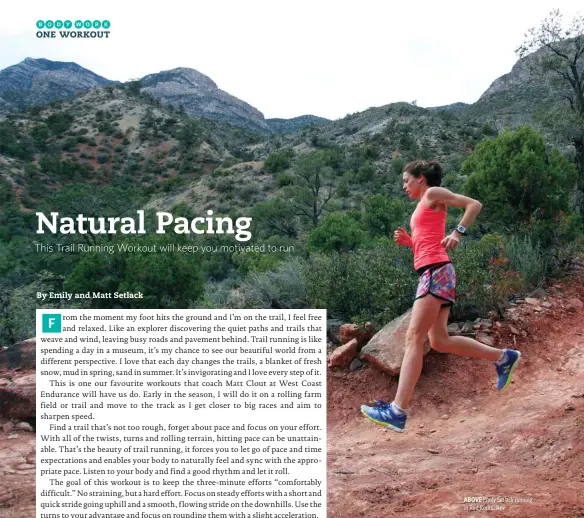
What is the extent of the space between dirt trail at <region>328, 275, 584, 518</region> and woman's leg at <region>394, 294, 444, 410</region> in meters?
0.66

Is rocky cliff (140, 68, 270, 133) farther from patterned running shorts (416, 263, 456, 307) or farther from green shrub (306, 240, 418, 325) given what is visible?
patterned running shorts (416, 263, 456, 307)

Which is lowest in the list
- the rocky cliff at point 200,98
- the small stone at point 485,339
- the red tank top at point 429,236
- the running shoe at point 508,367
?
the small stone at point 485,339

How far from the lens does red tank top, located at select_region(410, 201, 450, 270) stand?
2.84 meters

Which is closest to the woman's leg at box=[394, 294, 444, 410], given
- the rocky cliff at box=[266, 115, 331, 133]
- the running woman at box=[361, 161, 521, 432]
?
the running woman at box=[361, 161, 521, 432]

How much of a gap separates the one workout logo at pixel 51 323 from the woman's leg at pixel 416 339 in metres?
2.10

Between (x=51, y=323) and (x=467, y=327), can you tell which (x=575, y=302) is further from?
(x=51, y=323)

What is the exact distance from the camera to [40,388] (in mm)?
3072

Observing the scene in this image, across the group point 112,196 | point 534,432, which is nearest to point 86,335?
point 534,432

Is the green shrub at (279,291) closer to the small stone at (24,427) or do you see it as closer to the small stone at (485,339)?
the small stone at (485,339)

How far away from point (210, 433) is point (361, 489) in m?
1.14

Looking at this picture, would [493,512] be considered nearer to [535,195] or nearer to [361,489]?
[361,489]

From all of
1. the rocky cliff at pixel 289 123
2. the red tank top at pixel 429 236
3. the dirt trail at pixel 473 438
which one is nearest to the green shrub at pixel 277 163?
the dirt trail at pixel 473 438

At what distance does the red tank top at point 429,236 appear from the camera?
2844 millimetres

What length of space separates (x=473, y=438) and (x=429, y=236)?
7.23 ft
